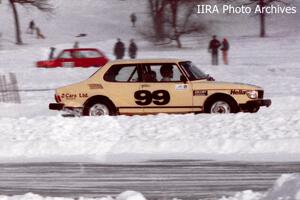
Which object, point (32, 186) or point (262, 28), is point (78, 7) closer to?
point (262, 28)

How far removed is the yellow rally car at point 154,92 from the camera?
13930mm

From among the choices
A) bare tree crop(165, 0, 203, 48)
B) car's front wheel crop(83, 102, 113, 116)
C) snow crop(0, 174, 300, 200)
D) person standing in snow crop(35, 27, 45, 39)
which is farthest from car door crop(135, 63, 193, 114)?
person standing in snow crop(35, 27, 45, 39)

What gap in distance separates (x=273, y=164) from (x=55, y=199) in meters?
3.40

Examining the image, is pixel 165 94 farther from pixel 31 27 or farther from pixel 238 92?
pixel 31 27

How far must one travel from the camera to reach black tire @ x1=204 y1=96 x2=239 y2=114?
13938mm

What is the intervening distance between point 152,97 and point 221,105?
4.64 feet

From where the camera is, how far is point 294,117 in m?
13.1

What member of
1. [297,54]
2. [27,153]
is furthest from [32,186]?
[297,54]

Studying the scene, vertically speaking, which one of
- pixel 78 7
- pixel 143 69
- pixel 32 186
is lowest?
pixel 32 186

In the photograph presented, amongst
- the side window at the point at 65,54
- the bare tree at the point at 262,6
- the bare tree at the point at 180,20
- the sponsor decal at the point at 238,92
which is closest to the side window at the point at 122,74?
the sponsor decal at the point at 238,92

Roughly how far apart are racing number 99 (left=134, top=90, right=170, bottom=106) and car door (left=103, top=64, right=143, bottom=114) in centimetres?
9

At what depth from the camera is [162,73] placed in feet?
46.8

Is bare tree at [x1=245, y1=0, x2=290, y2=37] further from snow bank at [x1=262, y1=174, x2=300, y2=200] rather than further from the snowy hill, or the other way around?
snow bank at [x1=262, y1=174, x2=300, y2=200]

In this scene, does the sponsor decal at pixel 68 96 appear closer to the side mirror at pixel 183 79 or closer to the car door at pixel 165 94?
the car door at pixel 165 94
